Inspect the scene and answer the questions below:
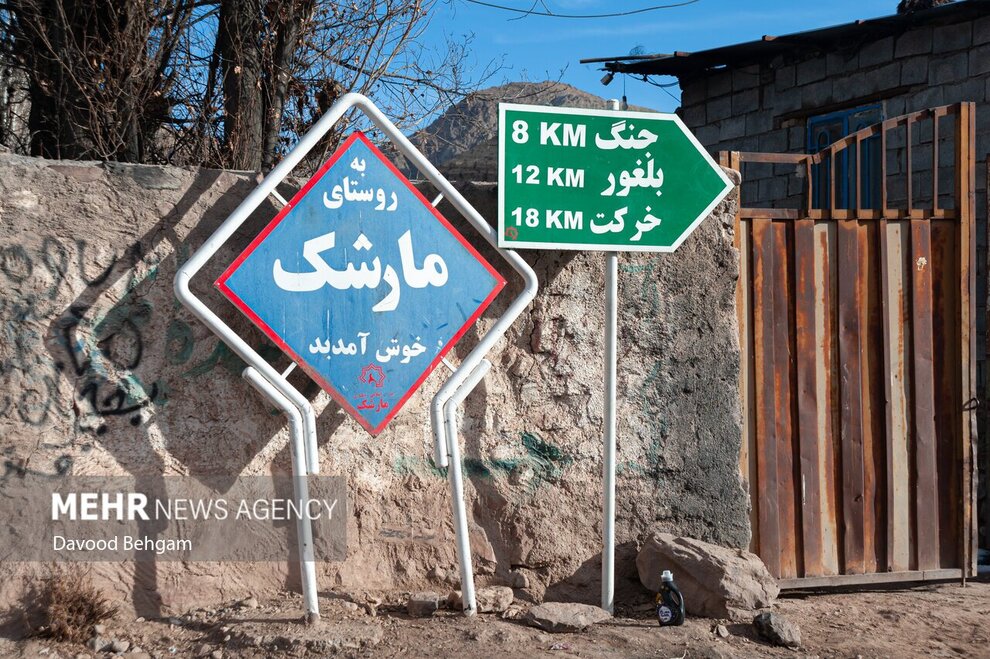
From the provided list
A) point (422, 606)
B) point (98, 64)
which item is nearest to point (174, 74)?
point (98, 64)

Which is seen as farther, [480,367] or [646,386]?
[646,386]

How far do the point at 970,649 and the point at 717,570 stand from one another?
104 cm

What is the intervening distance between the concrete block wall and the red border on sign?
3.62m

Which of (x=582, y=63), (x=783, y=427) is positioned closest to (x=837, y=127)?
(x=582, y=63)

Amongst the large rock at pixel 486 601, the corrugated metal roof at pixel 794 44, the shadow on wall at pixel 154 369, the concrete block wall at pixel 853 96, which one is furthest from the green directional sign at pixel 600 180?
the corrugated metal roof at pixel 794 44

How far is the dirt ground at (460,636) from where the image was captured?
3.12m

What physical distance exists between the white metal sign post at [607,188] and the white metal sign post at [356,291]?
234 millimetres

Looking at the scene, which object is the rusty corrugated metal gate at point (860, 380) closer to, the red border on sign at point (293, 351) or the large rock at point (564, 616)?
the large rock at point (564, 616)

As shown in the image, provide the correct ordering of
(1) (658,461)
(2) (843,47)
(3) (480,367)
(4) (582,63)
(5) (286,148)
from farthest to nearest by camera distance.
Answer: (4) (582,63)
(2) (843,47)
(5) (286,148)
(1) (658,461)
(3) (480,367)

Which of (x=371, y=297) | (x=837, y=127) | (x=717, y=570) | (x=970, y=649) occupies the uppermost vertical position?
(x=837, y=127)

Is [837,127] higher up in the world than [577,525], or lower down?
higher up

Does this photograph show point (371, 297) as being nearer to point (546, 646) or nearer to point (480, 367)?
point (480, 367)

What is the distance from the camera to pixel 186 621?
331cm

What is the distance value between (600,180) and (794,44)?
4.45 m
